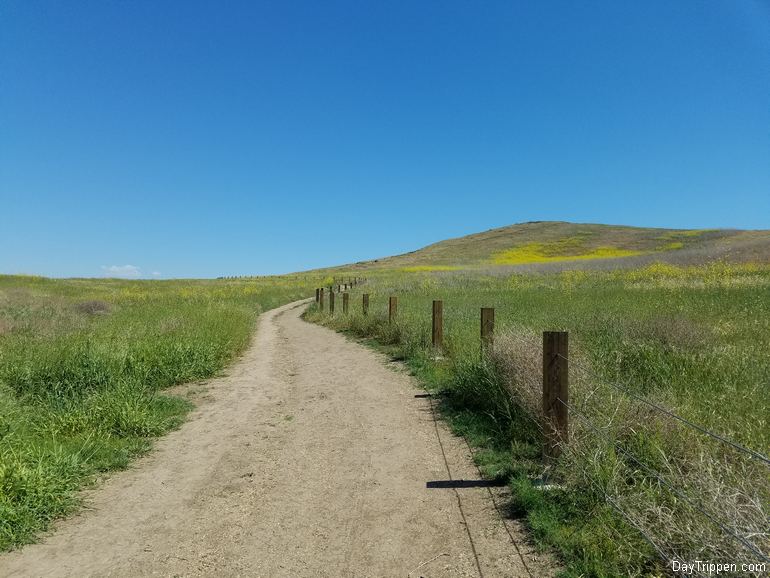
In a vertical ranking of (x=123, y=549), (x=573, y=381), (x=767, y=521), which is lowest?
(x=123, y=549)

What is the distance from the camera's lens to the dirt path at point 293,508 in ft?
12.1

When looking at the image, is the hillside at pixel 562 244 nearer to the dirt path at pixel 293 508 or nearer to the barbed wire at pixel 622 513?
the dirt path at pixel 293 508

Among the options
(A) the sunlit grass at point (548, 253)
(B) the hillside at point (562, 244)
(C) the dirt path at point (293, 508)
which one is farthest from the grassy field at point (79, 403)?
(A) the sunlit grass at point (548, 253)

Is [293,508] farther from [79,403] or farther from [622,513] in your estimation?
[79,403]

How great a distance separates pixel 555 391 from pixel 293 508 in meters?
2.76

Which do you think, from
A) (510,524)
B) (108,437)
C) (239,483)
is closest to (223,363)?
(108,437)

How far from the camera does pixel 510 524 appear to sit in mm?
4051

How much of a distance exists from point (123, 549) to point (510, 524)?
3.10 metres

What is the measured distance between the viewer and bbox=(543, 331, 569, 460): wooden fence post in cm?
483

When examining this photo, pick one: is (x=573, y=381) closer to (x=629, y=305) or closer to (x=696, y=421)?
(x=696, y=421)

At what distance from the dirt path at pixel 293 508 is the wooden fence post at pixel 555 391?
843 mm

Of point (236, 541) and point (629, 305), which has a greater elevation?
point (629, 305)

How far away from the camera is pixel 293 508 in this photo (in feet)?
15.0

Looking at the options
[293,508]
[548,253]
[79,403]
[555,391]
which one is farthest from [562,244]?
[293,508]
